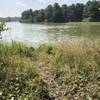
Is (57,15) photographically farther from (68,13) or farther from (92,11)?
(92,11)

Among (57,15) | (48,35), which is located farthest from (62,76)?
(57,15)

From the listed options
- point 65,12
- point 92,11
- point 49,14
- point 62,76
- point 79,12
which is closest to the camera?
point 62,76

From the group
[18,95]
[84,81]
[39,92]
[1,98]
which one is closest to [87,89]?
[84,81]

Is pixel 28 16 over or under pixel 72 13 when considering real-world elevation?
under

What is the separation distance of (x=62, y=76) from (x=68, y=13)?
71643mm

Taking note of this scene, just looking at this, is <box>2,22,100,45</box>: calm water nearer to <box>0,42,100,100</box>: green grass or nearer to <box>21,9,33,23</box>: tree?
<box>0,42,100,100</box>: green grass

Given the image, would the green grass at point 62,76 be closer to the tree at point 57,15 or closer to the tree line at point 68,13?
the tree line at point 68,13

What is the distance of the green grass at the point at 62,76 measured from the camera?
4367 millimetres

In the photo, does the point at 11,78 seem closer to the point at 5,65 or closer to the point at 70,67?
the point at 5,65

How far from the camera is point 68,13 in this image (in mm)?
75750

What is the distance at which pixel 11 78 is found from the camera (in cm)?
482

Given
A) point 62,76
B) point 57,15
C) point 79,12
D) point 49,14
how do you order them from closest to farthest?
1. point 62,76
2. point 57,15
3. point 49,14
4. point 79,12

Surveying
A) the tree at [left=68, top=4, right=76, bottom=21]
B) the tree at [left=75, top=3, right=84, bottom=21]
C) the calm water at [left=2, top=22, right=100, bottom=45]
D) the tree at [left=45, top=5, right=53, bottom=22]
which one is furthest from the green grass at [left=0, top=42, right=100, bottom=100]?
the tree at [left=68, top=4, right=76, bottom=21]

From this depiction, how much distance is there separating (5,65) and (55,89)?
1.45 meters
